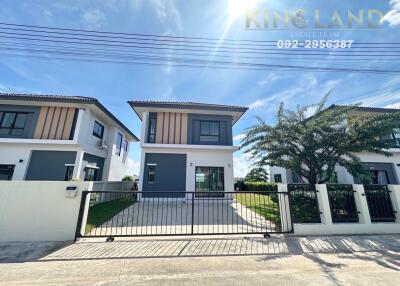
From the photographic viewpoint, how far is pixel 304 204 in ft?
18.8

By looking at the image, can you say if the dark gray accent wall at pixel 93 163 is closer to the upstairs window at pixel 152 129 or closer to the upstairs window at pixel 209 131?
the upstairs window at pixel 152 129

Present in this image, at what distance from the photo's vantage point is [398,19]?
654 centimetres

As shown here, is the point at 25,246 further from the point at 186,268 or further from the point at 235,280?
the point at 235,280

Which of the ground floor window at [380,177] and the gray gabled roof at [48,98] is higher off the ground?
the gray gabled roof at [48,98]

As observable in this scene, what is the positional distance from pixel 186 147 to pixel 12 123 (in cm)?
1137

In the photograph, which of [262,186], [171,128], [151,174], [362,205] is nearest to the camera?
[362,205]

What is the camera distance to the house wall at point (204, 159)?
12.5m

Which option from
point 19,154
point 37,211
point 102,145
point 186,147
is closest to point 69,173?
point 19,154

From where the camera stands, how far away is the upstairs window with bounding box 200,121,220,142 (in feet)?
44.4

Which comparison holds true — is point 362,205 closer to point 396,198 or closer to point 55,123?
point 396,198

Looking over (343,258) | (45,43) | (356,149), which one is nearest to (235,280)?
(343,258)

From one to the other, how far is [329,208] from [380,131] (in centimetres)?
437

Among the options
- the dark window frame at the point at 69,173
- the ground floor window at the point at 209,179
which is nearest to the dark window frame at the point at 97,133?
the dark window frame at the point at 69,173

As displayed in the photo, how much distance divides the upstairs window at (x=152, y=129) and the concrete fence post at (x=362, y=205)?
1105 centimetres
